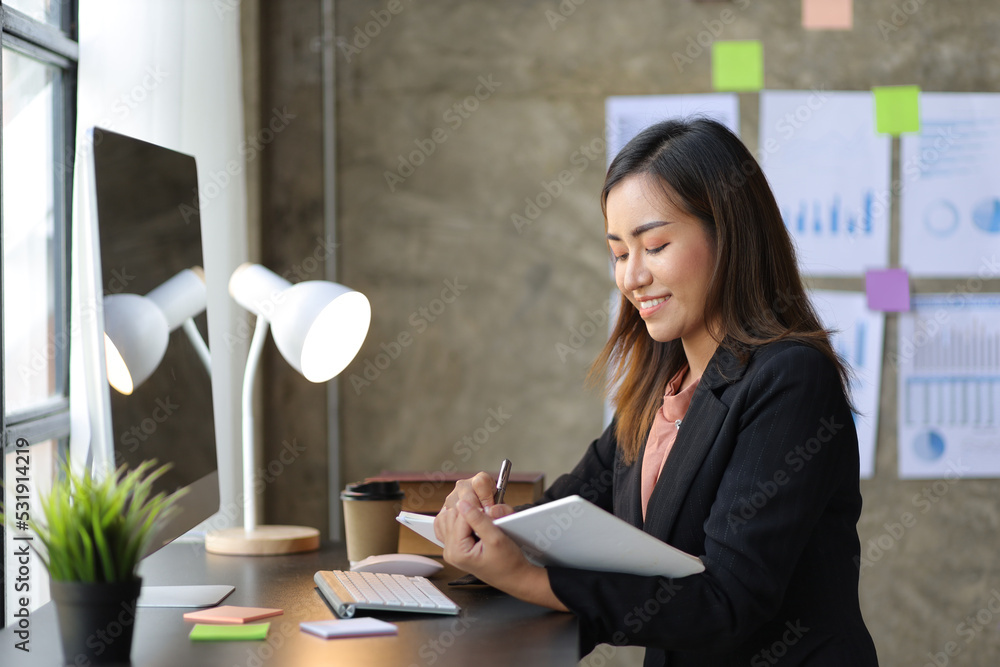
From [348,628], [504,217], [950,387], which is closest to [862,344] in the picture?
[950,387]

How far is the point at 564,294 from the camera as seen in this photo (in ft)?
8.61

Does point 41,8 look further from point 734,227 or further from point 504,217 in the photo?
point 734,227

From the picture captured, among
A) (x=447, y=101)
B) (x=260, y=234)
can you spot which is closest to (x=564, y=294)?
(x=447, y=101)

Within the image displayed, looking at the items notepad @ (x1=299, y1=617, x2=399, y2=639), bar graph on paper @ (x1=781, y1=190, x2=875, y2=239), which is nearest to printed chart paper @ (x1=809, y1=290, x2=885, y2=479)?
bar graph on paper @ (x1=781, y1=190, x2=875, y2=239)

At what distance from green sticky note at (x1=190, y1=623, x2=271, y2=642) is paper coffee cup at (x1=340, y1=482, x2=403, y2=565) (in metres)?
0.45

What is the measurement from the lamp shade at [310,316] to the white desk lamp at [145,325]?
127 mm

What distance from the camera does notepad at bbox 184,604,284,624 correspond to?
3.93ft

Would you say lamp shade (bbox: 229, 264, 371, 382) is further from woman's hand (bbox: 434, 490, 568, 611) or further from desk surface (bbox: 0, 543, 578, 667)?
woman's hand (bbox: 434, 490, 568, 611)

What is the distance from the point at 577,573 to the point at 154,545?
0.51m

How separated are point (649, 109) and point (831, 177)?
1.73 ft

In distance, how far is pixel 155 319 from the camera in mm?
1309

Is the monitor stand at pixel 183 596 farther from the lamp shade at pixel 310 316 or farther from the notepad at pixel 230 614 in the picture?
the lamp shade at pixel 310 316

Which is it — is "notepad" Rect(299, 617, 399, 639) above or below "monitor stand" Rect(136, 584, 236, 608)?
above

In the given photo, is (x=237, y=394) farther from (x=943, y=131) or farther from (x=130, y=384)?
(x=943, y=131)
